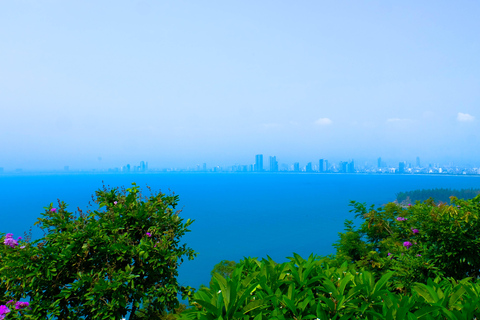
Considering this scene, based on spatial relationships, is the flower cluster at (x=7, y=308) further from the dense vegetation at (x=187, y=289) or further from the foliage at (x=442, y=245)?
the foliage at (x=442, y=245)

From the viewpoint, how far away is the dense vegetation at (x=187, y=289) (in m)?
1.64

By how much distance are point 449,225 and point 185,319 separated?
3.50 metres

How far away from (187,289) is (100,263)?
0.94 meters

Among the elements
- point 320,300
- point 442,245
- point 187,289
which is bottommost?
point 187,289

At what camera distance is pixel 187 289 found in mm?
3107

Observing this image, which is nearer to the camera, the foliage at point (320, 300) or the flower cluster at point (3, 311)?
the foliage at point (320, 300)

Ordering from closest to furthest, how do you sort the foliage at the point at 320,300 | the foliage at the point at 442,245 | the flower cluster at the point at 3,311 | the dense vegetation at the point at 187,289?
1. the foliage at the point at 320,300
2. the dense vegetation at the point at 187,289
3. the flower cluster at the point at 3,311
4. the foliage at the point at 442,245

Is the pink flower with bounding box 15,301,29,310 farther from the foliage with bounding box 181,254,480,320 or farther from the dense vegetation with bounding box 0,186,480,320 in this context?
the foliage with bounding box 181,254,480,320

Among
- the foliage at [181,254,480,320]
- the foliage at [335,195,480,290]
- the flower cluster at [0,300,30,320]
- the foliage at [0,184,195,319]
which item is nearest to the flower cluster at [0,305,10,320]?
the flower cluster at [0,300,30,320]

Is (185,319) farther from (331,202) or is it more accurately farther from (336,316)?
(331,202)

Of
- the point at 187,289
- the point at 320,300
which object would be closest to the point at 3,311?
the point at 187,289

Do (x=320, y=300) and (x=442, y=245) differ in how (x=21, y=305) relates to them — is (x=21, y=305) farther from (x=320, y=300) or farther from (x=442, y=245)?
(x=442, y=245)

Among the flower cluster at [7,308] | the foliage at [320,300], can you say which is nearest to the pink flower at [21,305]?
the flower cluster at [7,308]

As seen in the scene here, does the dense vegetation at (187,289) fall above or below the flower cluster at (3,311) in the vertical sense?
above
